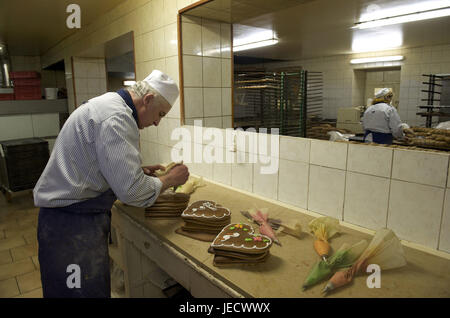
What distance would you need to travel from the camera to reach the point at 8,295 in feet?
7.52

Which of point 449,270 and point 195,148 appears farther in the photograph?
point 195,148

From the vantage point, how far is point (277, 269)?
112 centimetres

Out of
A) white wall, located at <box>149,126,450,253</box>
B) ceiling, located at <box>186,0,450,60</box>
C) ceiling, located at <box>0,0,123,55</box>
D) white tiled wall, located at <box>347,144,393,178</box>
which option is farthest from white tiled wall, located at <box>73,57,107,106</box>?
white tiled wall, located at <box>347,144,393,178</box>

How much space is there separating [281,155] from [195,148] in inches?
34.3

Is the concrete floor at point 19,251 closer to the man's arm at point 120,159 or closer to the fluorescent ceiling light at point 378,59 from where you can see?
the man's arm at point 120,159

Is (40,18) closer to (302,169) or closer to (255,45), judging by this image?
(255,45)

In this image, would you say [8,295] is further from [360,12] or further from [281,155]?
[360,12]

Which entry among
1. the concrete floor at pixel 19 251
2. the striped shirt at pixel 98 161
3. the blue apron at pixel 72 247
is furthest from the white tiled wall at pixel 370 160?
the concrete floor at pixel 19 251

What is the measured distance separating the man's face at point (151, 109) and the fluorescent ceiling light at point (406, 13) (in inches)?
86.3

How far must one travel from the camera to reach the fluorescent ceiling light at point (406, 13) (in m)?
2.57

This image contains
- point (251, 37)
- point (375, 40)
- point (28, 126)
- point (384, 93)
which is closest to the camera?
point (384, 93)

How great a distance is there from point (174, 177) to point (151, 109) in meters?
0.37

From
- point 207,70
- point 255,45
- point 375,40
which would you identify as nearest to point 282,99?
point 207,70

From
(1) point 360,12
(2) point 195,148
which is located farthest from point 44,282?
(1) point 360,12
